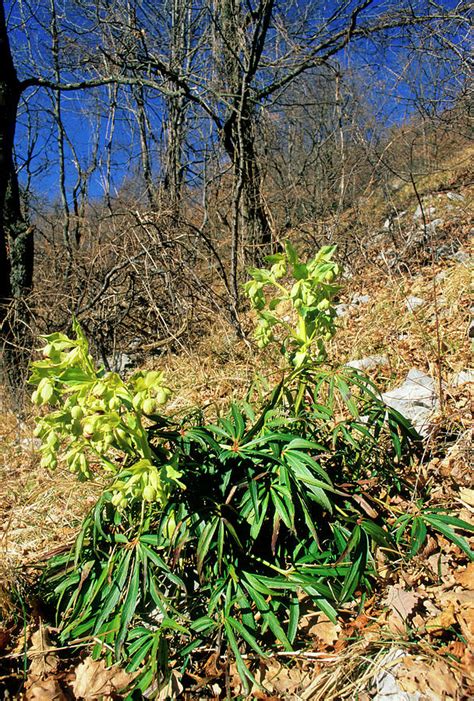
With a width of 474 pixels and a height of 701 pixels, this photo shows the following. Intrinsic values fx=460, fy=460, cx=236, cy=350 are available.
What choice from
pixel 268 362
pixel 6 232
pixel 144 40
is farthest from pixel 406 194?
pixel 6 232

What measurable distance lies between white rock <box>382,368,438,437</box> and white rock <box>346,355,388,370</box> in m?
0.46

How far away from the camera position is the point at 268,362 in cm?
375

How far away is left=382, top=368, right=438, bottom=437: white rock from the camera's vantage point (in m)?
2.45

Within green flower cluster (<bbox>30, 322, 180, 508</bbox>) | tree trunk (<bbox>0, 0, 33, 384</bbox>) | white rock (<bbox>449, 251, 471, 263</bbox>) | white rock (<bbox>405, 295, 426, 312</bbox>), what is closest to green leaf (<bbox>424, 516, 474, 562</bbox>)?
green flower cluster (<bbox>30, 322, 180, 508</bbox>)

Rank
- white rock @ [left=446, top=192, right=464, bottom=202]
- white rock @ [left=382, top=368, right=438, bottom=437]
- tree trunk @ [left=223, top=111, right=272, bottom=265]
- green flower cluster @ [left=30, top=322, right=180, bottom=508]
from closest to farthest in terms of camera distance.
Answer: green flower cluster @ [left=30, top=322, right=180, bottom=508]
white rock @ [left=382, top=368, right=438, bottom=437]
tree trunk @ [left=223, top=111, right=272, bottom=265]
white rock @ [left=446, top=192, right=464, bottom=202]

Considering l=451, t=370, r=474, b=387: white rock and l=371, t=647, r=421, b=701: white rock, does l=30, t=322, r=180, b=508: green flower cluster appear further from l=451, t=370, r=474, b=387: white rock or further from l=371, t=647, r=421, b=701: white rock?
l=451, t=370, r=474, b=387: white rock

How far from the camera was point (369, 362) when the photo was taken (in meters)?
3.30

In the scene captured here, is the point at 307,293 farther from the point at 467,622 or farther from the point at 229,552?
the point at 467,622

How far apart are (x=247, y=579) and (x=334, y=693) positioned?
404mm

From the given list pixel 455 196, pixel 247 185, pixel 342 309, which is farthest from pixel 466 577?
pixel 455 196

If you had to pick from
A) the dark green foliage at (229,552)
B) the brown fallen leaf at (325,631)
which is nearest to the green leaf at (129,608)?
the dark green foliage at (229,552)

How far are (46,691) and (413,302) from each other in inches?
140

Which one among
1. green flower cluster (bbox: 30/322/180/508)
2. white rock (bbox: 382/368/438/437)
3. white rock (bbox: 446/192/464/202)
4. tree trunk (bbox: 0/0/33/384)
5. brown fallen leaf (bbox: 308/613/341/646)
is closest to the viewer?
green flower cluster (bbox: 30/322/180/508)

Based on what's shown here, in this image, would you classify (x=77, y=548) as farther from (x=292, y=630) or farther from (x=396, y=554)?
(x=396, y=554)
